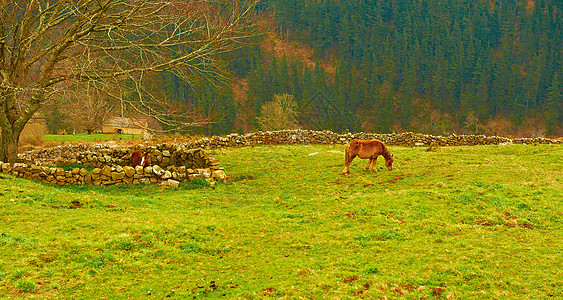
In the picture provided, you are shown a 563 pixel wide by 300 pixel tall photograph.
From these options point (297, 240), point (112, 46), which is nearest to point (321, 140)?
point (112, 46)

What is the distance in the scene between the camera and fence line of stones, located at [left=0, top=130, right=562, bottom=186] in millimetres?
18750

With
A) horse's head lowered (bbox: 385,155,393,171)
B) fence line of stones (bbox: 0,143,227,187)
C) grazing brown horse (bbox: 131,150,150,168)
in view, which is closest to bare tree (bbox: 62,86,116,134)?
grazing brown horse (bbox: 131,150,150,168)

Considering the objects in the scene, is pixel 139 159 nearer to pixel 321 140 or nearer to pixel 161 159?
pixel 161 159

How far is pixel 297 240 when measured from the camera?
10.9 meters

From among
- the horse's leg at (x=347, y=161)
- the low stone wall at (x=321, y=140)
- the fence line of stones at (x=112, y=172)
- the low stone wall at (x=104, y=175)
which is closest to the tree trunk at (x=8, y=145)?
the fence line of stones at (x=112, y=172)

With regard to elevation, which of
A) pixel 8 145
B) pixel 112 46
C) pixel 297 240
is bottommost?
pixel 297 240

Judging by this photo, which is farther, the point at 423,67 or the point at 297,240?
the point at 423,67

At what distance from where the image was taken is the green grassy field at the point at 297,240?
7.80 metres

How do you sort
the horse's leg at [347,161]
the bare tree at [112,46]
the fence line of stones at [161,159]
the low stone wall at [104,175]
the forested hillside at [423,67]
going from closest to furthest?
the bare tree at [112,46] < the low stone wall at [104,175] < the fence line of stones at [161,159] < the horse's leg at [347,161] < the forested hillside at [423,67]

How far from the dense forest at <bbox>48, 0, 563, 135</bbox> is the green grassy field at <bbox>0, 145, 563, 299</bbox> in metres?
86.5

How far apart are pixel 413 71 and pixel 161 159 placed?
141 metres

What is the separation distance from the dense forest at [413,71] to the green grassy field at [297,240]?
86531mm

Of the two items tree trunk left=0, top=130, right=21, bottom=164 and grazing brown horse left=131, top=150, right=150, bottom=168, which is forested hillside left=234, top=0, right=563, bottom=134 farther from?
tree trunk left=0, top=130, right=21, bottom=164

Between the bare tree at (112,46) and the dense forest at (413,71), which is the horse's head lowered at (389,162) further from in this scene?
the dense forest at (413,71)
